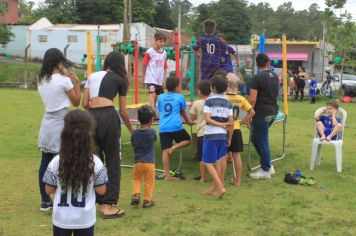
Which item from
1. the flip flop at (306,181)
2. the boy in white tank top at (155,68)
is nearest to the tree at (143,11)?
the boy in white tank top at (155,68)

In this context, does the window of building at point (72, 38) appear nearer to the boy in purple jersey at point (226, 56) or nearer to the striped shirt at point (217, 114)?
the boy in purple jersey at point (226, 56)

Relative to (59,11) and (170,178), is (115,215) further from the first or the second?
(59,11)

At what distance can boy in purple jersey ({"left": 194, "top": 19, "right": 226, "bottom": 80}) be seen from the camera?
9.22 meters

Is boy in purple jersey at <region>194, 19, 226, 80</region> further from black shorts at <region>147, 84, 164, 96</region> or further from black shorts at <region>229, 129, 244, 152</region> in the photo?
black shorts at <region>229, 129, 244, 152</region>

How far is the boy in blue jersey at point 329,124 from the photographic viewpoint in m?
8.32

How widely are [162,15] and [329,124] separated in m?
57.7

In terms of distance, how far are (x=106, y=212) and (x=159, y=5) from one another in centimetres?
6013

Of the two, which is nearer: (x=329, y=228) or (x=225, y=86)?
(x=329, y=228)

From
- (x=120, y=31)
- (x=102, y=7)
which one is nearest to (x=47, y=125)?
(x=120, y=31)

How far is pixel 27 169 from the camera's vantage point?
26.3 feet

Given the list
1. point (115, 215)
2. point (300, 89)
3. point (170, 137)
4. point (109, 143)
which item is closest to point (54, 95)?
point (109, 143)

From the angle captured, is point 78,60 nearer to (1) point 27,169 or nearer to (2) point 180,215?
(1) point 27,169

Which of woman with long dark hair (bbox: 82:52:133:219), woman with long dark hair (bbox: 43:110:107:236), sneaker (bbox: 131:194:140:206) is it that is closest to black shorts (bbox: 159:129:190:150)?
sneaker (bbox: 131:194:140:206)

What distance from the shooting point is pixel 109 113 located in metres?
5.56
